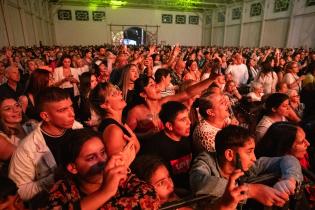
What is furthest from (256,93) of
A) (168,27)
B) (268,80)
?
(168,27)

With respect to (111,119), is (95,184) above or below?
below

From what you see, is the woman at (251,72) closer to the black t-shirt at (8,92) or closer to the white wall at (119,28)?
the black t-shirt at (8,92)

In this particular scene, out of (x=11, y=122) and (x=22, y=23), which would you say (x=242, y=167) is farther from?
(x=22, y=23)

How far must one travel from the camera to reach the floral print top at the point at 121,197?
4.32 feet

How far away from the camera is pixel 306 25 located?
16.9m

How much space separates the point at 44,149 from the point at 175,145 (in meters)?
1.24

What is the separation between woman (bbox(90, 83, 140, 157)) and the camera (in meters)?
1.98

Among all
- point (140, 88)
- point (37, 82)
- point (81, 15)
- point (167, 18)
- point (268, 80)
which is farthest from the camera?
point (167, 18)

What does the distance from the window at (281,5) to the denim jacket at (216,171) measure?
2109 cm

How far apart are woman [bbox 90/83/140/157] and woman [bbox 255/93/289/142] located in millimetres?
1795

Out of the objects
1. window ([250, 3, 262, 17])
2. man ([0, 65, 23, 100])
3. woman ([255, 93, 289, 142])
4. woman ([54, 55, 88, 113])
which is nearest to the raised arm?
woman ([255, 93, 289, 142])

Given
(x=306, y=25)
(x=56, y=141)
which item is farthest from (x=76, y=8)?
(x=56, y=141)

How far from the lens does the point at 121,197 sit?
4.54 feet

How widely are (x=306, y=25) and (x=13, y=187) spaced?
2054cm
